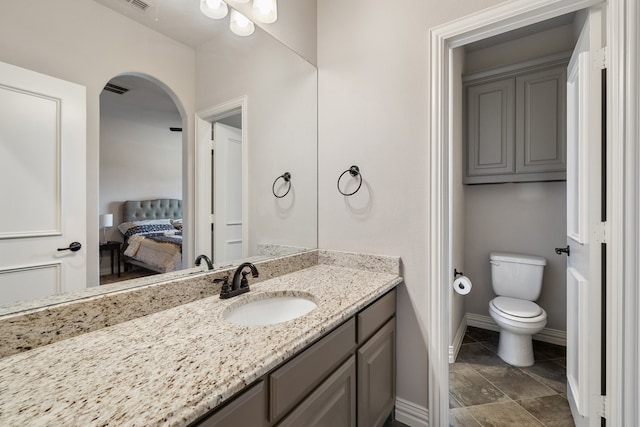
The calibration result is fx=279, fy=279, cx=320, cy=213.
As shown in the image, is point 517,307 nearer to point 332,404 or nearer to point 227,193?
point 332,404

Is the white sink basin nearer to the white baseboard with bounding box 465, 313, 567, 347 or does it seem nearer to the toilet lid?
the toilet lid

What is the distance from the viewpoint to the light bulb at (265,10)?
4.66 feet

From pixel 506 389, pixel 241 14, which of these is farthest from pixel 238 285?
pixel 506 389

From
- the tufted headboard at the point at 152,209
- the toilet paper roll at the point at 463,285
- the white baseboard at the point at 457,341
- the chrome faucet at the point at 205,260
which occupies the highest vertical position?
the tufted headboard at the point at 152,209

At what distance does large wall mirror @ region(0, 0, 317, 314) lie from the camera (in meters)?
0.83

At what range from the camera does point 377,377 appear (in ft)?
4.24

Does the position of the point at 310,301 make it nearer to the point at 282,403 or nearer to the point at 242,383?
the point at 282,403

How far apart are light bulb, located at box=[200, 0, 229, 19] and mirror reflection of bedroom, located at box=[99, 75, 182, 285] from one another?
44 cm

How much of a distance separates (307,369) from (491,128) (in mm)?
2573

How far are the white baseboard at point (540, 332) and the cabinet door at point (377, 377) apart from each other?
1664 millimetres

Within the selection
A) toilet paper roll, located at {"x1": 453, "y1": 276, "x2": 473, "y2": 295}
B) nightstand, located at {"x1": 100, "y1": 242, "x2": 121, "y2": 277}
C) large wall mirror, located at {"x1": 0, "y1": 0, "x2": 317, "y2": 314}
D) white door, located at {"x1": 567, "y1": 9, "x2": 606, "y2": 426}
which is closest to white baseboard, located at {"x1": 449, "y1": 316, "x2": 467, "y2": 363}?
toilet paper roll, located at {"x1": 453, "y1": 276, "x2": 473, "y2": 295}

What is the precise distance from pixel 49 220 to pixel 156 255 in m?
0.33

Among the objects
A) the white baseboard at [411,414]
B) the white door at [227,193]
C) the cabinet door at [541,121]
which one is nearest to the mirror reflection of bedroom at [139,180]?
the white door at [227,193]

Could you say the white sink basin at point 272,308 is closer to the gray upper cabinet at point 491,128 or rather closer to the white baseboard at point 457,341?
the white baseboard at point 457,341
